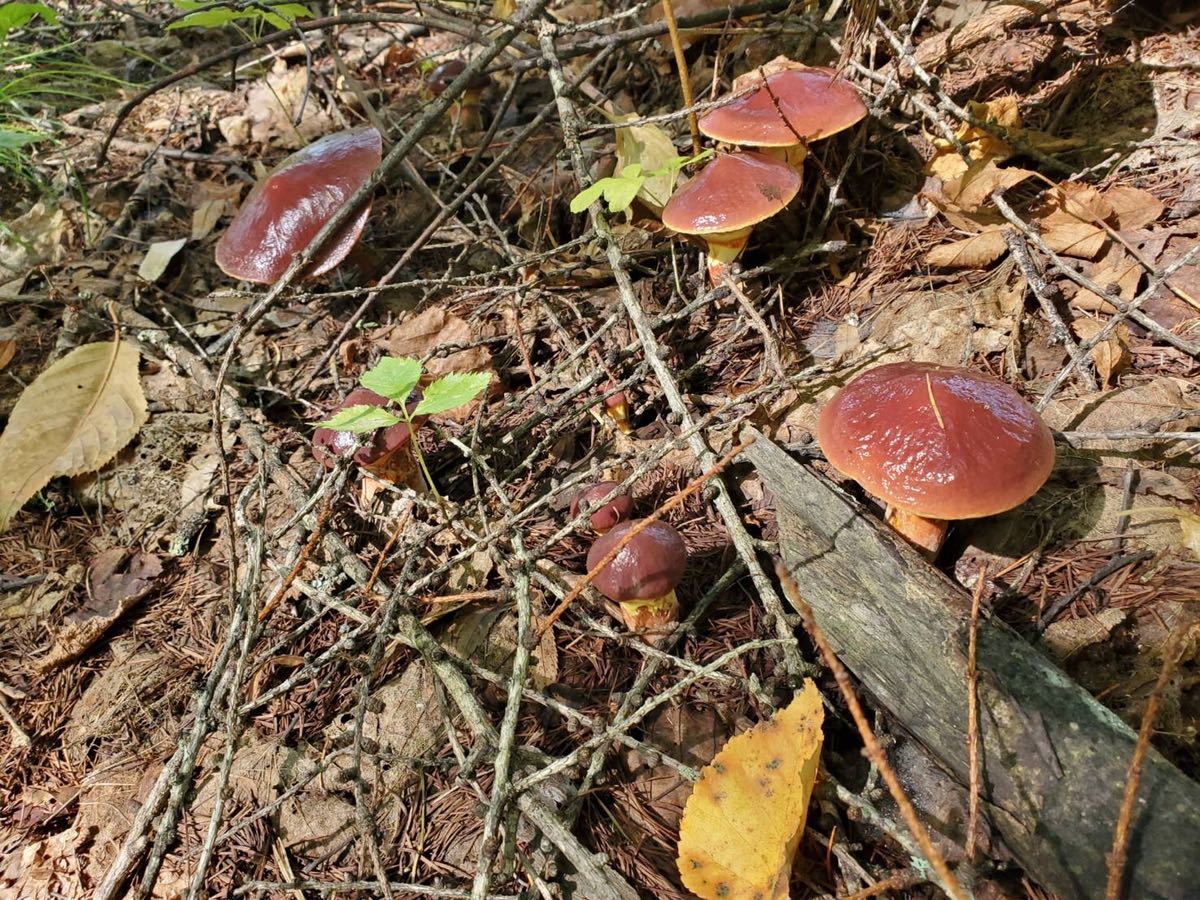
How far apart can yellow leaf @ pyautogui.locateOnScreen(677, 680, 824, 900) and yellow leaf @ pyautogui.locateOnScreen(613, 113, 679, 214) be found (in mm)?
2597

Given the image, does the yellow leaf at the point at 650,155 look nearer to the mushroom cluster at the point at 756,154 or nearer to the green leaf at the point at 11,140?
the mushroom cluster at the point at 756,154

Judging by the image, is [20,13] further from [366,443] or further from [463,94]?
[366,443]

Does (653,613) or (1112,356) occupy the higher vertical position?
(1112,356)

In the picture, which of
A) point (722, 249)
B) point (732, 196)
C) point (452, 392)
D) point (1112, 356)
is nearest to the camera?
point (452, 392)

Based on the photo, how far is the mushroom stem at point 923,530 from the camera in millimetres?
2219

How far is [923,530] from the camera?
7.33 feet

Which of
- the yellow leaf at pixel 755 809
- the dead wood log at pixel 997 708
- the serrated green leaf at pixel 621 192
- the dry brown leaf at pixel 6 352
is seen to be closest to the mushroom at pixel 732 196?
the serrated green leaf at pixel 621 192

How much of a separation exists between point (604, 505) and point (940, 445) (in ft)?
3.70

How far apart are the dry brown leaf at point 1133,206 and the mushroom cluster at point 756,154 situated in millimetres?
1247

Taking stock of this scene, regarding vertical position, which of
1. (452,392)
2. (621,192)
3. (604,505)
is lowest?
(604,505)

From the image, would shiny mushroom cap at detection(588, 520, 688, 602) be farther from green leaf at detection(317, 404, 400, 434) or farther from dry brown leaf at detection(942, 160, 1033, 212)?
dry brown leaf at detection(942, 160, 1033, 212)

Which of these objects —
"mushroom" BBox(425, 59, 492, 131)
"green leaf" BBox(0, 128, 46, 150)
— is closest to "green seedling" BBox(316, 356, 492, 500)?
"mushroom" BBox(425, 59, 492, 131)

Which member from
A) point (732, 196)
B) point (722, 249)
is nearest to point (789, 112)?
point (732, 196)

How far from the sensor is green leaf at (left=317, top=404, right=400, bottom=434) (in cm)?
210
